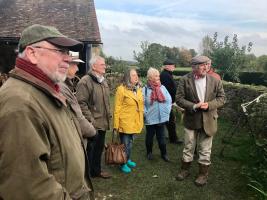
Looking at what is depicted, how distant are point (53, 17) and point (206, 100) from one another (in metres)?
16.5

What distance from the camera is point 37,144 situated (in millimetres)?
1973

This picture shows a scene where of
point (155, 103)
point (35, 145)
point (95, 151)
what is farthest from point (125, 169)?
point (35, 145)

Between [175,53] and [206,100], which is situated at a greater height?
[206,100]

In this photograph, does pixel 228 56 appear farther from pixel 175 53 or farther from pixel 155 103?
pixel 175 53

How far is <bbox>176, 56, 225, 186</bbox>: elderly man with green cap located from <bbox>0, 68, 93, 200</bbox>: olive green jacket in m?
3.82

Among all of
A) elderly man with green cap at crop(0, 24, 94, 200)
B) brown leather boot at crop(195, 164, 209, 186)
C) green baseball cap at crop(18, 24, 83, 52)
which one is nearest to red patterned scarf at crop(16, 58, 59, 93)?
elderly man with green cap at crop(0, 24, 94, 200)

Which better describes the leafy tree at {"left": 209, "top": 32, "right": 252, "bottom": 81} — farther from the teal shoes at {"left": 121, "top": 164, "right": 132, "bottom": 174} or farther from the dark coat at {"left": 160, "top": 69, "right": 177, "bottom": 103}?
the teal shoes at {"left": 121, "top": 164, "right": 132, "bottom": 174}

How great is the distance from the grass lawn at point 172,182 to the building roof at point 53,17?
12.8 meters

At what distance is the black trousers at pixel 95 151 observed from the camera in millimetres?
5984

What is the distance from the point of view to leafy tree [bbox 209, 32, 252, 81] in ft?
56.1

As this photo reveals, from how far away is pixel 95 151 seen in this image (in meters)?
6.07

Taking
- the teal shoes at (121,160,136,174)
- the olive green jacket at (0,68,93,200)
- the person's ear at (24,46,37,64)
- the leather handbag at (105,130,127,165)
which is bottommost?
the teal shoes at (121,160,136,174)

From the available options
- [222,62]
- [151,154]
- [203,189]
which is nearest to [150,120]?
[151,154]

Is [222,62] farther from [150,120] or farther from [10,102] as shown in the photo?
[10,102]
